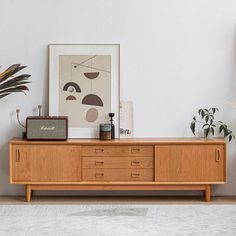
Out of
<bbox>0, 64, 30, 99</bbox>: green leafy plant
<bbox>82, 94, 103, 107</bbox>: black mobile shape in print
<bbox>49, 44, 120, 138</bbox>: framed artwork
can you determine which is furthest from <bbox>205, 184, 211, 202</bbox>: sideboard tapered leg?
<bbox>0, 64, 30, 99</bbox>: green leafy plant

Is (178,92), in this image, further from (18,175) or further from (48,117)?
(18,175)

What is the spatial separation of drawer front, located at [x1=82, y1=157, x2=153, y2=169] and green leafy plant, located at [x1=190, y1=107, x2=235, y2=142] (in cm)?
61

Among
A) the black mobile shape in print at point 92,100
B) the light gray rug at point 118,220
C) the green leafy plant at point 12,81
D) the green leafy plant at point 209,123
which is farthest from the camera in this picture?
the black mobile shape in print at point 92,100

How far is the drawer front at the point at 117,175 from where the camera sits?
6.23 metres

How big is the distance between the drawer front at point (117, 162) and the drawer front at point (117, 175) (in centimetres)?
4

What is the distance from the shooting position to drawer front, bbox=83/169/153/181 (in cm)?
623

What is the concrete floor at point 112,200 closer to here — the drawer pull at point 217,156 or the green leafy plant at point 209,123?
the drawer pull at point 217,156

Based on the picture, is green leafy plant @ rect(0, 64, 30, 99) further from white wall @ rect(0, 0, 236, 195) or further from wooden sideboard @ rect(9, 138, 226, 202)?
wooden sideboard @ rect(9, 138, 226, 202)

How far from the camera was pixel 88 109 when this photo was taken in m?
6.51

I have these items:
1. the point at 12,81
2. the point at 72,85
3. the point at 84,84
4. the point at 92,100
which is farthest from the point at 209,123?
the point at 12,81

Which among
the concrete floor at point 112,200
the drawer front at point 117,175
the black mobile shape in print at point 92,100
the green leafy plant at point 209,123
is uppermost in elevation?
the black mobile shape in print at point 92,100

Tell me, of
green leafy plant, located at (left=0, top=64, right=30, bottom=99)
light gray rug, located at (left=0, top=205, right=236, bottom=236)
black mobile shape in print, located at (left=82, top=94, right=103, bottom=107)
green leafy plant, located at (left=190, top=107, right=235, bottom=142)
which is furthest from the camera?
black mobile shape in print, located at (left=82, top=94, right=103, bottom=107)

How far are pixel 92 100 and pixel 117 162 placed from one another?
739 mm

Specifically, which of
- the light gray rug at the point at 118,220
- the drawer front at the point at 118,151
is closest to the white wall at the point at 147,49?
the drawer front at the point at 118,151
